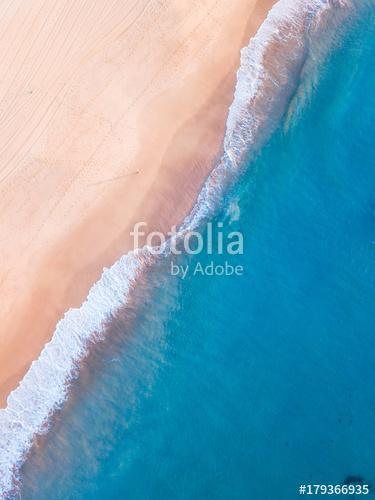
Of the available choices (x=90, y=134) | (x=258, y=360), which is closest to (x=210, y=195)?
(x=90, y=134)

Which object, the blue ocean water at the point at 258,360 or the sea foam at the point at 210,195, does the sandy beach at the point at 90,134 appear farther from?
the blue ocean water at the point at 258,360

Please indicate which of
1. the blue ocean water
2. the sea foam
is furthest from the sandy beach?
the blue ocean water

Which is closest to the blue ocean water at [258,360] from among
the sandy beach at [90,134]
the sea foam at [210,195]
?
the sea foam at [210,195]

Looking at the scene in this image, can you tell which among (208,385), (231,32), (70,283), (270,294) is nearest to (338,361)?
(270,294)

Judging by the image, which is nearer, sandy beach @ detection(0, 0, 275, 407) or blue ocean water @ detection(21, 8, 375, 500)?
blue ocean water @ detection(21, 8, 375, 500)

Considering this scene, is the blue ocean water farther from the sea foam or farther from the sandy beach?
the sandy beach
